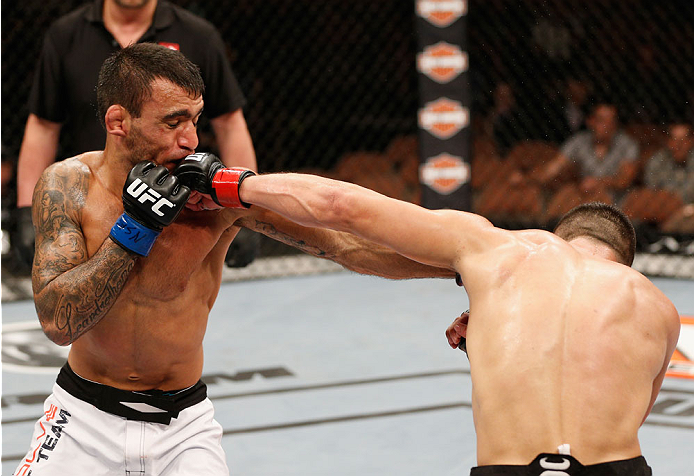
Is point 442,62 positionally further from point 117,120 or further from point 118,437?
point 118,437

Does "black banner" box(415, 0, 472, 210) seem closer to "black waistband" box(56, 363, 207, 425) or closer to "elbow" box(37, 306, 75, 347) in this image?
"black waistband" box(56, 363, 207, 425)

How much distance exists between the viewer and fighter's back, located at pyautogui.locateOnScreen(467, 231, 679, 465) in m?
1.61

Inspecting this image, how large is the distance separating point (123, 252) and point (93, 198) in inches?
8.8

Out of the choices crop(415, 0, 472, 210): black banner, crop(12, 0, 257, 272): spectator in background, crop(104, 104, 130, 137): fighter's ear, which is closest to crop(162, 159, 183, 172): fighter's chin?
crop(104, 104, 130, 137): fighter's ear

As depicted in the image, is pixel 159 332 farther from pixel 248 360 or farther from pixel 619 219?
pixel 248 360

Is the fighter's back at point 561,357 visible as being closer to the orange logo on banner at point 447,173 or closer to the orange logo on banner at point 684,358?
the orange logo on banner at point 684,358

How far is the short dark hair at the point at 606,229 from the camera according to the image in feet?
6.15

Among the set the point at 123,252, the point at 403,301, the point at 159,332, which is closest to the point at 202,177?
the point at 123,252

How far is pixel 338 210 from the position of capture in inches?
71.3

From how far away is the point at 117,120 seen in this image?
1.97 metres

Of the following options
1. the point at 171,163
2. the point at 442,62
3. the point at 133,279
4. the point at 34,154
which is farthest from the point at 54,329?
the point at 442,62

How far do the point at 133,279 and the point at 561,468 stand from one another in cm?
102

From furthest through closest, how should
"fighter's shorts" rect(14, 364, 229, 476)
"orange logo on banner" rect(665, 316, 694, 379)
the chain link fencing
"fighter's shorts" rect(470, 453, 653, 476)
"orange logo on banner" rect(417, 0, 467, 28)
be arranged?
the chain link fencing < "orange logo on banner" rect(417, 0, 467, 28) < "orange logo on banner" rect(665, 316, 694, 379) < "fighter's shorts" rect(14, 364, 229, 476) < "fighter's shorts" rect(470, 453, 653, 476)

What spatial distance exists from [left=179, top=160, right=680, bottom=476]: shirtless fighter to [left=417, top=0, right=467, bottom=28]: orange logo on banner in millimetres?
3964
